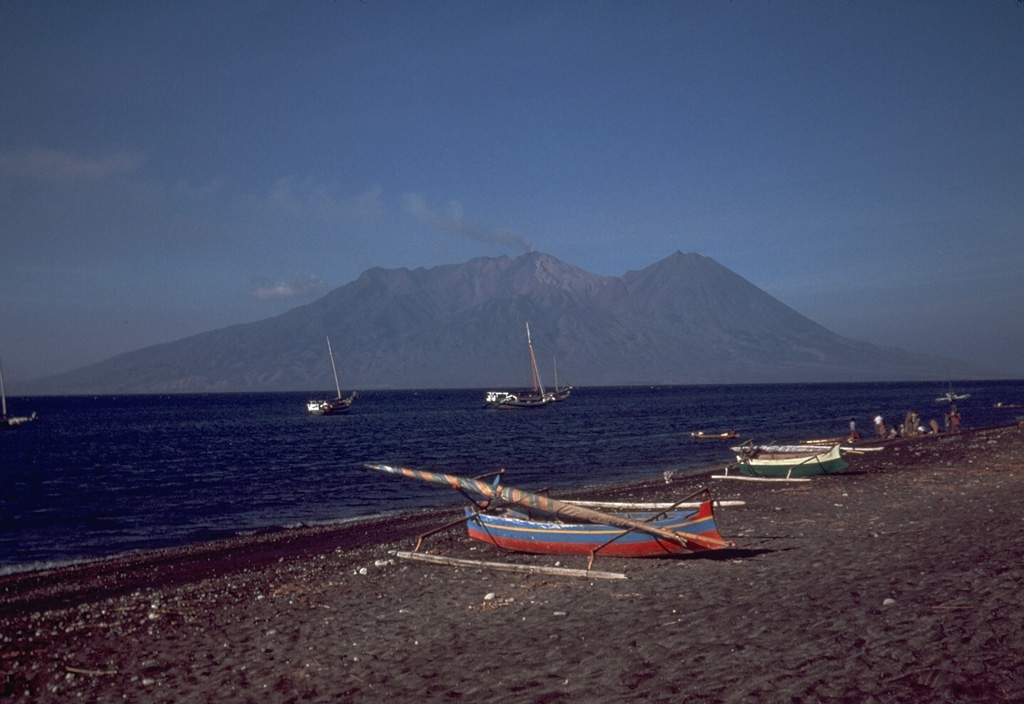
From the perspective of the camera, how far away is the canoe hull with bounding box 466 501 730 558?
15531mm

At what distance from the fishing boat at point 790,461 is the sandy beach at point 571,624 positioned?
9.87 meters

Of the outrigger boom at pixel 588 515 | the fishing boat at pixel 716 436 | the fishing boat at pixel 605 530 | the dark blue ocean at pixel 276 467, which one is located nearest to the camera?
the outrigger boom at pixel 588 515

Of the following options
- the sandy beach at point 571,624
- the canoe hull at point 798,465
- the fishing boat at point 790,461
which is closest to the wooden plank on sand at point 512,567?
the sandy beach at point 571,624

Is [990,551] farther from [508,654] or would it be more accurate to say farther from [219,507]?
[219,507]

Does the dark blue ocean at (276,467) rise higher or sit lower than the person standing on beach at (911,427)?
higher

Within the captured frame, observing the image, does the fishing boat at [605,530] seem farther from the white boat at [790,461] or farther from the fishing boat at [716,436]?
the fishing boat at [716,436]

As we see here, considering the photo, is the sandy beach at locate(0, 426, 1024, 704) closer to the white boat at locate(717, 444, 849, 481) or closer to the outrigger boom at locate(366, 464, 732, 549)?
the outrigger boom at locate(366, 464, 732, 549)

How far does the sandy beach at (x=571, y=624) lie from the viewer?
8703mm

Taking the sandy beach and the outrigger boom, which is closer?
the sandy beach

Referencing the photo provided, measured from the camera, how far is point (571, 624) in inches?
451

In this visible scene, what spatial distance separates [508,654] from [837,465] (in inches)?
954

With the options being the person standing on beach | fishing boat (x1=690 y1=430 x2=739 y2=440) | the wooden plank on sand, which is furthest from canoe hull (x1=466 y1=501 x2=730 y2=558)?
the person standing on beach

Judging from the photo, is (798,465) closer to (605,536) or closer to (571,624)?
(605,536)

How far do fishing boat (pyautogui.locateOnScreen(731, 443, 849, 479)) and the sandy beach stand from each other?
987 cm
